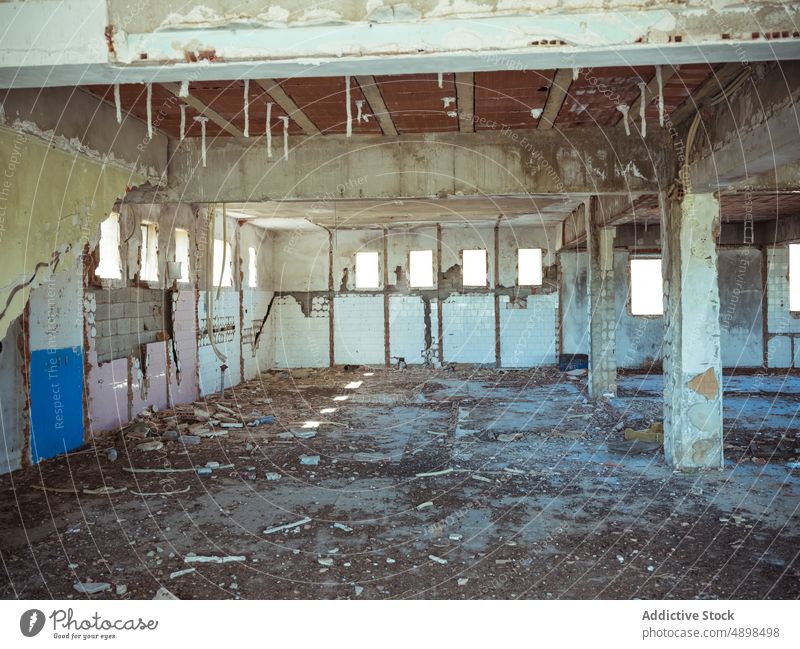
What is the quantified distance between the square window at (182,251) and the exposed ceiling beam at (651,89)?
23.1ft

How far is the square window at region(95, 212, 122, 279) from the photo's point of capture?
26.0 ft

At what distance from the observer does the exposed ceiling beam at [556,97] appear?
15.1 feet

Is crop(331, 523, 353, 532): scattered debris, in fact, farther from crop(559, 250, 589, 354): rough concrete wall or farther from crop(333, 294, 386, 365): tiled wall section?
crop(559, 250, 589, 354): rough concrete wall

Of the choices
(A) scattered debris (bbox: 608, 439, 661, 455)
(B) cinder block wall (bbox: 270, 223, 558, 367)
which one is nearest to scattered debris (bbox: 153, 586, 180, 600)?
(A) scattered debris (bbox: 608, 439, 661, 455)

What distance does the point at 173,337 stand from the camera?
9.73m

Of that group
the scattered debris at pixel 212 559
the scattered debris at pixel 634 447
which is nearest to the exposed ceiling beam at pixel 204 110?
the scattered debris at pixel 212 559

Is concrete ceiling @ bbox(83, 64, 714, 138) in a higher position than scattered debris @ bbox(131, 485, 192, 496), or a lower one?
higher

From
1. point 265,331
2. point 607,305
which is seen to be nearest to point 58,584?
point 607,305

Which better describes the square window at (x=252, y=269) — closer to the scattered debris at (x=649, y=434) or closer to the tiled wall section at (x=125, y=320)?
the tiled wall section at (x=125, y=320)

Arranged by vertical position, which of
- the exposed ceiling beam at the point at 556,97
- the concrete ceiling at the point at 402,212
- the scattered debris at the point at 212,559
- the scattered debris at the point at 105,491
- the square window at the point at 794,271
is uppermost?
the concrete ceiling at the point at 402,212

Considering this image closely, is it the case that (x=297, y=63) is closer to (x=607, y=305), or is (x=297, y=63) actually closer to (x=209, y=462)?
(x=209, y=462)

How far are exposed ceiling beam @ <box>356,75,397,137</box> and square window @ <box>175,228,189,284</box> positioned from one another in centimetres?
504

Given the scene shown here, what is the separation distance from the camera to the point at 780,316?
13.9 meters
